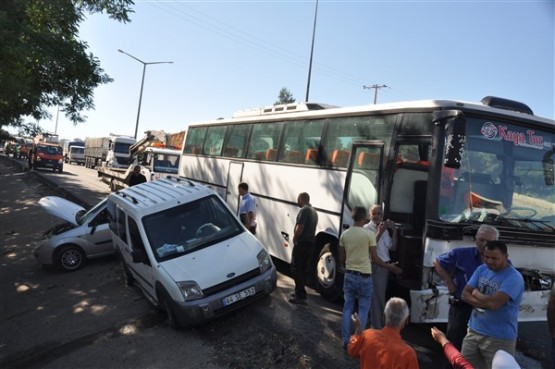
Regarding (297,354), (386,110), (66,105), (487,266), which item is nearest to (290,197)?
(386,110)

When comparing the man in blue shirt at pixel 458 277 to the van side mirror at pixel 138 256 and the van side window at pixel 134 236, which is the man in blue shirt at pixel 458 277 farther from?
the van side window at pixel 134 236

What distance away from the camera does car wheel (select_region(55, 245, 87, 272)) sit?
10695 mm

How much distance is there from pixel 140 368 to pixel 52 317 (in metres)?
3.89

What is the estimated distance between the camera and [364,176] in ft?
22.6

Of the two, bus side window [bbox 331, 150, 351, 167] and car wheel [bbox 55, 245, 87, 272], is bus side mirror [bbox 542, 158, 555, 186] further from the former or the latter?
car wheel [bbox 55, 245, 87, 272]

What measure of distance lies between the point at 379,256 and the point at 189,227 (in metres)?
3.27

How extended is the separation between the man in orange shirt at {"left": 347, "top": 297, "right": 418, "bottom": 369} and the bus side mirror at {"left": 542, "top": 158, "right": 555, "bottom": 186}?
419cm

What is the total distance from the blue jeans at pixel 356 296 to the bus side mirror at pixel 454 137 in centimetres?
174

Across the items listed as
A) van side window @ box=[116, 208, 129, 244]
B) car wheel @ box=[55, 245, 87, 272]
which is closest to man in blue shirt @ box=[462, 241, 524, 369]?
van side window @ box=[116, 208, 129, 244]

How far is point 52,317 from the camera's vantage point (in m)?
8.49

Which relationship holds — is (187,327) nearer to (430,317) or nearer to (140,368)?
(140,368)

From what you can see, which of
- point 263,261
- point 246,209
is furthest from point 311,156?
point 263,261

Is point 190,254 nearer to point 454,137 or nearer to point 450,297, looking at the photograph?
point 450,297

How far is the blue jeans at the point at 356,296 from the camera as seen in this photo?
536 cm
